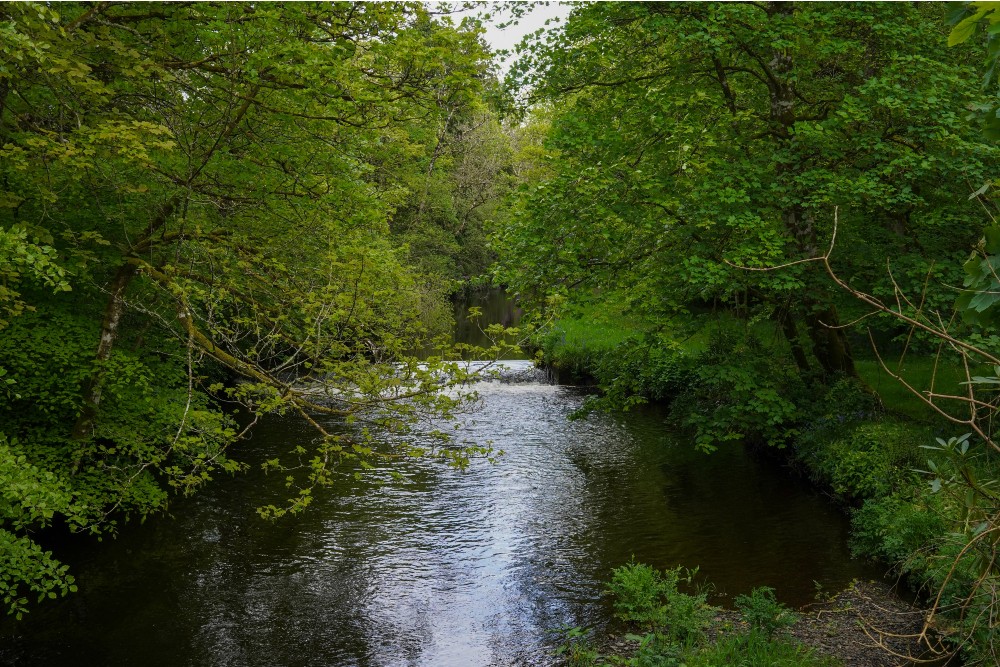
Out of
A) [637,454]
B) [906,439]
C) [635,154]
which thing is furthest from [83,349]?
[906,439]

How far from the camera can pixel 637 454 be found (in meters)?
15.4

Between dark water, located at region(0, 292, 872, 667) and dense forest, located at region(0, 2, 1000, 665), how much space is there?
30.9 inches

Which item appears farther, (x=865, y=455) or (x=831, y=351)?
(x=831, y=351)

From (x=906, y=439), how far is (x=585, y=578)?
5.39 m

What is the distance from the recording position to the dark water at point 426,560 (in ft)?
26.6

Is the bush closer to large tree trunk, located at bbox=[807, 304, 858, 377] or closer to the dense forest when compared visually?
the dense forest

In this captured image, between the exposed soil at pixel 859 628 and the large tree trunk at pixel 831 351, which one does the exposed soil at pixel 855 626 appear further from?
the large tree trunk at pixel 831 351

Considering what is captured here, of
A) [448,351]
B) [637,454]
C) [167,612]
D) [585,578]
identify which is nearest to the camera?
[448,351]

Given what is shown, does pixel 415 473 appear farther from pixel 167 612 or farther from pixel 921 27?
pixel 921 27

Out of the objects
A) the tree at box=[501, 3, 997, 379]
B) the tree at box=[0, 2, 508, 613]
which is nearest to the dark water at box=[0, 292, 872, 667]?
the tree at box=[0, 2, 508, 613]

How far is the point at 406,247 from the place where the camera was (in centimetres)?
1268

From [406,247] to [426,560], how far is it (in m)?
5.27

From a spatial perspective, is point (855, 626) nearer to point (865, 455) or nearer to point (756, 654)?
point (756, 654)

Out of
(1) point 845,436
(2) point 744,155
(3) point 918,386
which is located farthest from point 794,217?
(3) point 918,386
